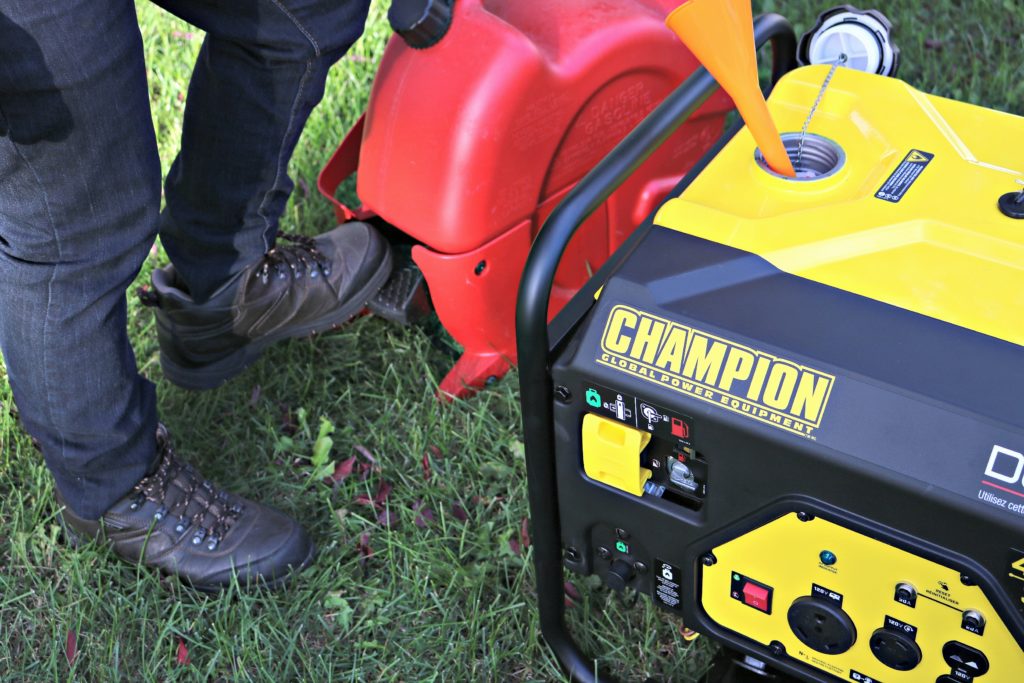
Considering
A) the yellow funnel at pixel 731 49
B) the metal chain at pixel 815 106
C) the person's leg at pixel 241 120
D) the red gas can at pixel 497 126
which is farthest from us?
the red gas can at pixel 497 126

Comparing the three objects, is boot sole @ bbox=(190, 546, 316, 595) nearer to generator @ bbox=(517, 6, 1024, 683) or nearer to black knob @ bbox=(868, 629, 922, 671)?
generator @ bbox=(517, 6, 1024, 683)

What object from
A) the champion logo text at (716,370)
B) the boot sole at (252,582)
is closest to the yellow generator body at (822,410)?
the champion logo text at (716,370)

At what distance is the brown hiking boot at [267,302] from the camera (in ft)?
6.33

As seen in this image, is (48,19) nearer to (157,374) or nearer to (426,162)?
(426,162)

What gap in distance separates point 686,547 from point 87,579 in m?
1.00

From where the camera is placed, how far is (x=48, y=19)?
1267 millimetres

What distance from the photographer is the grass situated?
168 cm

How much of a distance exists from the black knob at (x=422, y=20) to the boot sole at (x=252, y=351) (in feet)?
1.47

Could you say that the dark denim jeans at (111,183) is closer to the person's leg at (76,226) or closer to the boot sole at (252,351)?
the person's leg at (76,226)

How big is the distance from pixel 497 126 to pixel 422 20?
0.21 meters

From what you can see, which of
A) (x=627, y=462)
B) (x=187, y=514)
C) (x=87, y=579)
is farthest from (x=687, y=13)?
(x=87, y=579)

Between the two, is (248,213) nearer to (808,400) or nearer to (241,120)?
(241,120)

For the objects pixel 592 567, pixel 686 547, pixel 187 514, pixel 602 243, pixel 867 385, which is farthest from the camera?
pixel 602 243

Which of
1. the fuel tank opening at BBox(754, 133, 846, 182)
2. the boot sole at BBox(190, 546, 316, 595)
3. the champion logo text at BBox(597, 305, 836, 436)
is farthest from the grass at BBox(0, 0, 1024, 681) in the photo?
the fuel tank opening at BBox(754, 133, 846, 182)
